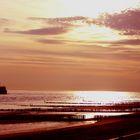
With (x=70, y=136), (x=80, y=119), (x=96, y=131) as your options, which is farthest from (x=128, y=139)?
(x=80, y=119)

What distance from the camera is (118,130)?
43062 mm

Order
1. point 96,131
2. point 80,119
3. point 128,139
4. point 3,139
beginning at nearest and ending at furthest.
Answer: point 128,139 < point 3,139 < point 96,131 < point 80,119

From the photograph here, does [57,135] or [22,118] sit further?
[22,118]

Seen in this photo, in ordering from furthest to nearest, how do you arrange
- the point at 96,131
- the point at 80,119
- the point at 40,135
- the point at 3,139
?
1. the point at 80,119
2. the point at 96,131
3. the point at 40,135
4. the point at 3,139

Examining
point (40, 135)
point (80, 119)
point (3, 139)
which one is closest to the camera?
point (3, 139)

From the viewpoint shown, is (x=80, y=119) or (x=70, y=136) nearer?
(x=70, y=136)

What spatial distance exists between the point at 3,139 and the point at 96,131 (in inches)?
429

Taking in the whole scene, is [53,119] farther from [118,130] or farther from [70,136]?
[70,136]

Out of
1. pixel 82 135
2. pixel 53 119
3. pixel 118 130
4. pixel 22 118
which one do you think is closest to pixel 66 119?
pixel 53 119

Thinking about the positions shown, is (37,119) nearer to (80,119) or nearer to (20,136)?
(80,119)

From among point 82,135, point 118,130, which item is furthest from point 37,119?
point 82,135

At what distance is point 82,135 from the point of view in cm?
3766

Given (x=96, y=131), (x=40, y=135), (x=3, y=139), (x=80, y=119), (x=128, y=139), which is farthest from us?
(x=80, y=119)

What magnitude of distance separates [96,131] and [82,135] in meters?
4.06
